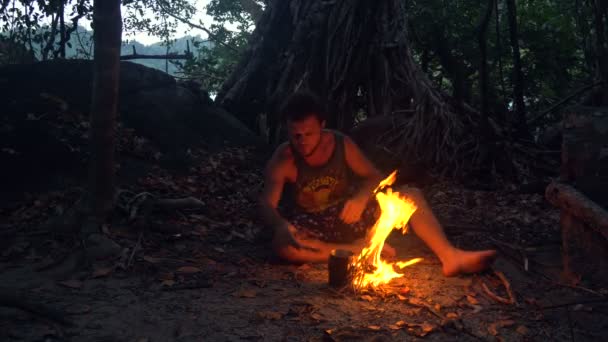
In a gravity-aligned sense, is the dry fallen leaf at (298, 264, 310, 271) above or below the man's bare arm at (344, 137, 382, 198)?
below

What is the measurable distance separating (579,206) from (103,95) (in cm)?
310

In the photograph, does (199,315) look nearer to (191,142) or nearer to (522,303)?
(522,303)

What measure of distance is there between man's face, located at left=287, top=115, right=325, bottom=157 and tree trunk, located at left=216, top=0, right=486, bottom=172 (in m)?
2.62

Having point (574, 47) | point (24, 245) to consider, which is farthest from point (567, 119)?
point (574, 47)

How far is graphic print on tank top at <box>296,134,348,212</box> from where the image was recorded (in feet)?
12.5

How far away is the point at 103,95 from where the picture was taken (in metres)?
3.54

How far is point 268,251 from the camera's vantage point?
150 inches

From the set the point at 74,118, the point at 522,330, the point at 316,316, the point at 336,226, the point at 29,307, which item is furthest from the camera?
the point at 74,118

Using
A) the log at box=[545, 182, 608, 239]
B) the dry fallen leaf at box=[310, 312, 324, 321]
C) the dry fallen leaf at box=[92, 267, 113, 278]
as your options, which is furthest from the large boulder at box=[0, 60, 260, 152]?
the log at box=[545, 182, 608, 239]

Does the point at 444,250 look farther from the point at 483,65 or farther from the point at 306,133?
the point at 483,65

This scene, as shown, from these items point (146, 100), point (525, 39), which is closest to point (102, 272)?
point (146, 100)

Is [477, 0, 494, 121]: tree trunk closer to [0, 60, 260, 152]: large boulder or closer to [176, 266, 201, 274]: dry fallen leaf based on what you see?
[0, 60, 260, 152]: large boulder

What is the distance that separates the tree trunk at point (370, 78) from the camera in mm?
6103

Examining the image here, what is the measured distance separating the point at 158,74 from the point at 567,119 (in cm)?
522
